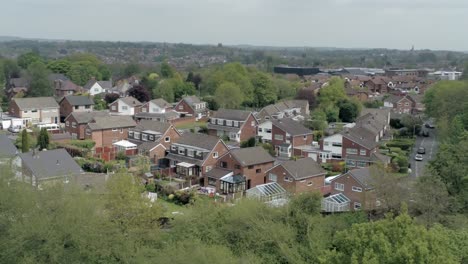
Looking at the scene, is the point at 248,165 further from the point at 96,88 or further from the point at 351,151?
the point at 96,88

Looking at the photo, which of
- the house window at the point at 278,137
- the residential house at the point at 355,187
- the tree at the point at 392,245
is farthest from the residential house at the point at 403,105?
the tree at the point at 392,245

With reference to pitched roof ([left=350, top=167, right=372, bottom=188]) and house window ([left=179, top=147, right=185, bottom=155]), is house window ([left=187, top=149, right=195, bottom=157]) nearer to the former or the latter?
house window ([left=179, top=147, right=185, bottom=155])

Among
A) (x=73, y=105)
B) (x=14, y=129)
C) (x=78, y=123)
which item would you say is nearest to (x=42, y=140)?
(x=78, y=123)

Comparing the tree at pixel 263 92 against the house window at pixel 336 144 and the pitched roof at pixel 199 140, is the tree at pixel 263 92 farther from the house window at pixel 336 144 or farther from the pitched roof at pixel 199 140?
the pitched roof at pixel 199 140

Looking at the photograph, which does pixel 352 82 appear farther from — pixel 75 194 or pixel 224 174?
pixel 75 194

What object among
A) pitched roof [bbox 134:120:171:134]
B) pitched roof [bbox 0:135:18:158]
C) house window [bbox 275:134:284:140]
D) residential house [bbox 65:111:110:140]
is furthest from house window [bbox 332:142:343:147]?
pitched roof [bbox 0:135:18:158]

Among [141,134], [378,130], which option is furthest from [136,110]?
[378,130]
